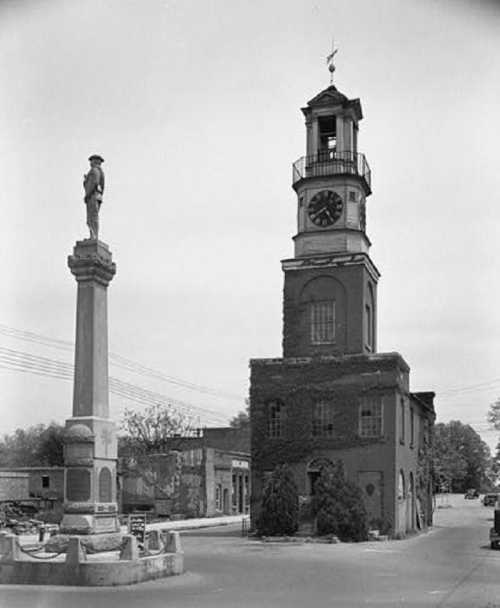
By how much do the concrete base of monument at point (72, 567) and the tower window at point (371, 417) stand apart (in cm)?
2201

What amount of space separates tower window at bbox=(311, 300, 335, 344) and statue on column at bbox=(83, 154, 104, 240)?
2139 cm

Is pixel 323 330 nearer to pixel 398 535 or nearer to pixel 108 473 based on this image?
pixel 398 535

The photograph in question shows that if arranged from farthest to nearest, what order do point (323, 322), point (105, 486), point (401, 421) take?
point (323, 322) < point (401, 421) < point (105, 486)

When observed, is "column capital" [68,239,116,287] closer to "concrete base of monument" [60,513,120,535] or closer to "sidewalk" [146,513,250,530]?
"concrete base of monument" [60,513,120,535]

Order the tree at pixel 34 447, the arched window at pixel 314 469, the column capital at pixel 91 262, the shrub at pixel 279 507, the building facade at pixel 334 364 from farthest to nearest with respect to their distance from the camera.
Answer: the tree at pixel 34 447, the arched window at pixel 314 469, the building facade at pixel 334 364, the shrub at pixel 279 507, the column capital at pixel 91 262

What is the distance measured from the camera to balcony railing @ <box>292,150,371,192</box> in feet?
144

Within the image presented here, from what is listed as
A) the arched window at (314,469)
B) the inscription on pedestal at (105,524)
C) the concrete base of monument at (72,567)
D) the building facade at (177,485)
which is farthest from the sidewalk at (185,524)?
the concrete base of monument at (72,567)

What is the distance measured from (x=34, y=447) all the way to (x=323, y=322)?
6292 cm

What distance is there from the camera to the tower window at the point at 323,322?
42719 mm

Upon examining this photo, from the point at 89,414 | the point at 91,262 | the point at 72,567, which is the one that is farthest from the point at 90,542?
the point at 91,262

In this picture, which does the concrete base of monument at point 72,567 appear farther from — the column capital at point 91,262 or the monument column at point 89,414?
the column capital at point 91,262

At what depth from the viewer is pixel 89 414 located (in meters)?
21.5

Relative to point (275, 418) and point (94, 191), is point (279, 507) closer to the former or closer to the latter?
point (275, 418)

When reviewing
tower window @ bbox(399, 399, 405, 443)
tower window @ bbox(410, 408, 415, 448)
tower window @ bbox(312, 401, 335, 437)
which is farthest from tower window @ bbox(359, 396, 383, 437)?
tower window @ bbox(410, 408, 415, 448)
